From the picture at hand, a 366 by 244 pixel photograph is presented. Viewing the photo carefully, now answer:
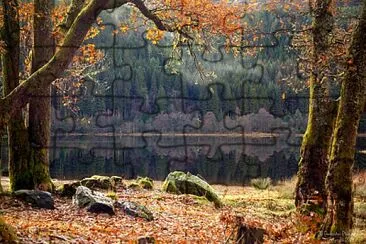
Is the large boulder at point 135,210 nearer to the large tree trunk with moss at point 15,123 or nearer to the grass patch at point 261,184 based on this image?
the large tree trunk with moss at point 15,123

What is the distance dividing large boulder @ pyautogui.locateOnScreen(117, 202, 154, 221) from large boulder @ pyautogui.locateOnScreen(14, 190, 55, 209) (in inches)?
61.3

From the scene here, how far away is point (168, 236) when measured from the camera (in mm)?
9781

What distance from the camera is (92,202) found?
1151cm

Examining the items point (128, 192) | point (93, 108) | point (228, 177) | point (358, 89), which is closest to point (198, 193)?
point (128, 192)

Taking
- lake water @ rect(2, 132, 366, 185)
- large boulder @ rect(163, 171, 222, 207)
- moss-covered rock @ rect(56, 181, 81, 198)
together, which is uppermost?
moss-covered rock @ rect(56, 181, 81, 198)

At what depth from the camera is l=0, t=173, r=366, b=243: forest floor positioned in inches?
328

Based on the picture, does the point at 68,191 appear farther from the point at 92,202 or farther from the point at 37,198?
the point at 92,202

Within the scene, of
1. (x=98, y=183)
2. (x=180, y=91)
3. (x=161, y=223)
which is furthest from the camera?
(x=180, y=91)

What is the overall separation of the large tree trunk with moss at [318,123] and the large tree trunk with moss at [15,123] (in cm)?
673

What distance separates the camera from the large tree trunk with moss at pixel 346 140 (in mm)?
8180

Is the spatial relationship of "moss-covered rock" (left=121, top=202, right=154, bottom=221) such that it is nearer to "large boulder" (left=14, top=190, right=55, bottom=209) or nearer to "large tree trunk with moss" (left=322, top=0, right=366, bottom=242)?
"large boulder" (left=14, top=190, right=55, bottom=209)

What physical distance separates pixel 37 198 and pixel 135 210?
2.20m
